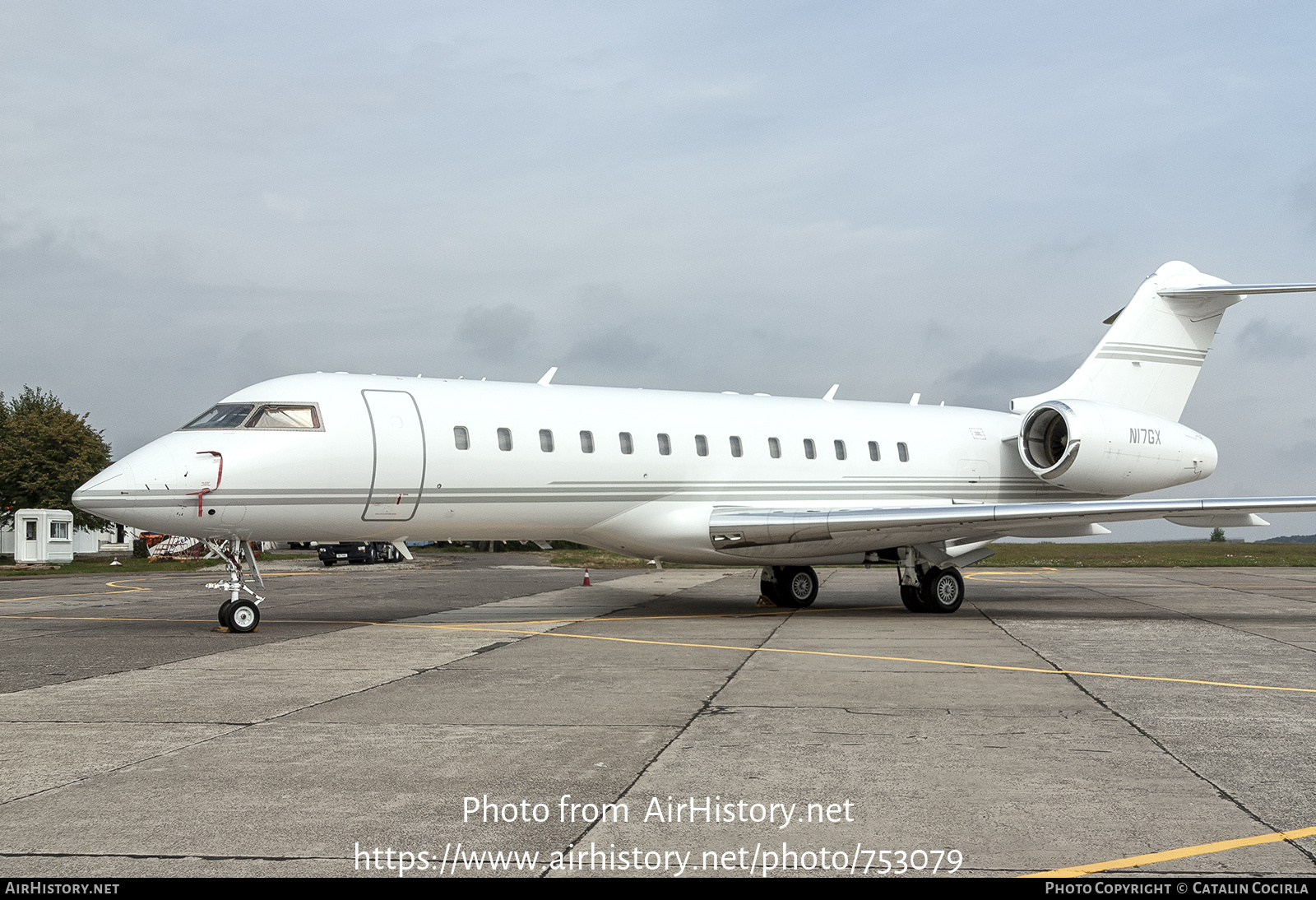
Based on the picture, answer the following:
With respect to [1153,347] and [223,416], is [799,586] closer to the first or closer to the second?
[1153,347]

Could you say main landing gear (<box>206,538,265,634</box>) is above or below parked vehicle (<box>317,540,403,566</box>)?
above

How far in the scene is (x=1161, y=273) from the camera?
21469 millimetres

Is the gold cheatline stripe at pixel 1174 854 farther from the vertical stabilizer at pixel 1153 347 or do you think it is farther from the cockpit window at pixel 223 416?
the vertical stabilizer at pixel 1153 347

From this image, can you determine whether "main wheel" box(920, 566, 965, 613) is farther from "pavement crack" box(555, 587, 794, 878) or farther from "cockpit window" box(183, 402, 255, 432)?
"cockpit window" box(183, 402, 255, 432)

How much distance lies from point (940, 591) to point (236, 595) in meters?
10.9

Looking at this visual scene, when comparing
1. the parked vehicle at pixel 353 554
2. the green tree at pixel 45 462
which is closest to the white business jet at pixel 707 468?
the parked vehicle at pixel 353 554

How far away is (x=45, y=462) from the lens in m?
53.7

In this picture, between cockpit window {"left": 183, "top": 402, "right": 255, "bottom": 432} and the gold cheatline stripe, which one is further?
cockpit window {"left": 183, "top": 402, "right": 255, "bottom": 432}

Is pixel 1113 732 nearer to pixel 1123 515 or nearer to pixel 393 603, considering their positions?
pixel 1123 515

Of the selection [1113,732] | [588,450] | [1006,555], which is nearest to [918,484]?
[588,450]

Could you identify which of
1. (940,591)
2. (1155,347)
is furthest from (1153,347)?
(940,591)

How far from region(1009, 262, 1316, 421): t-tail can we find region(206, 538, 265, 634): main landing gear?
14318mm

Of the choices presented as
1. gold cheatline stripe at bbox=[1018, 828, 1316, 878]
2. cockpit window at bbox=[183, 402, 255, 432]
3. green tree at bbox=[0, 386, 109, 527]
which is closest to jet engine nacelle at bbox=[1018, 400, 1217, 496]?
cockpit window at bbox=[183, 402, 255, 432]

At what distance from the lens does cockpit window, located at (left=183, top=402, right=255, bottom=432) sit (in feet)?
46.9
